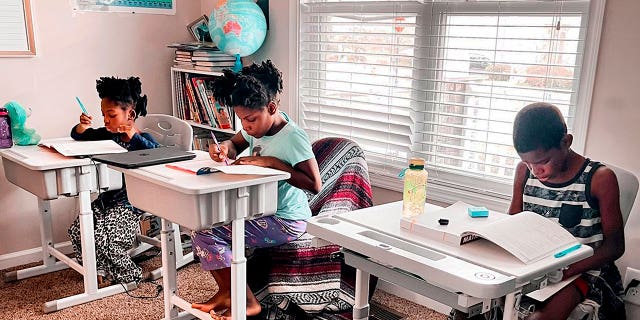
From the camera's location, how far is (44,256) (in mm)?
2854

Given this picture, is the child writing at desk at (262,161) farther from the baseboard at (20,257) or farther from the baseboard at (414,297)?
the baseboard at (20,257)

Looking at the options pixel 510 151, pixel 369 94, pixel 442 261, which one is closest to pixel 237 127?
pixel 369 94

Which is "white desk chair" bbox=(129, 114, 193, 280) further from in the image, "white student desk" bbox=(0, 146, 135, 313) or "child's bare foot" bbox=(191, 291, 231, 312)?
"child's bare foot" bbox=(191, 291, 231, 312)

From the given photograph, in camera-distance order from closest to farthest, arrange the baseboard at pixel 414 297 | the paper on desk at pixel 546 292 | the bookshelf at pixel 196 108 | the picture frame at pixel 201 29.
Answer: the paper on desk at pixel 546 292 < the baseboard at pixel 414 297 < the bookshelf at pixel 196 108 < the picture frame at pixel 201 29

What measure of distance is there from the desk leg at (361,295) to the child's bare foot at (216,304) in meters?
0.67

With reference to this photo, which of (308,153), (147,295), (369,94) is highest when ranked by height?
(369,94)

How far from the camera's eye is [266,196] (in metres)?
1.92

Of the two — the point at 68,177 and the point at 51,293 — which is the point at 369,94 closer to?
the point at 68,177

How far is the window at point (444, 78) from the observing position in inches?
80.5

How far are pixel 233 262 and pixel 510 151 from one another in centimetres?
121

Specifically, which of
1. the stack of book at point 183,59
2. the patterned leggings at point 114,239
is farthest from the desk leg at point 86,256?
the stack of book at point 183,59

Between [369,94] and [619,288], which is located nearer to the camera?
[619,288]

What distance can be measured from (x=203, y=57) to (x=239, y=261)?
5.02 ft

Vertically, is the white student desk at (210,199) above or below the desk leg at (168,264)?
above
